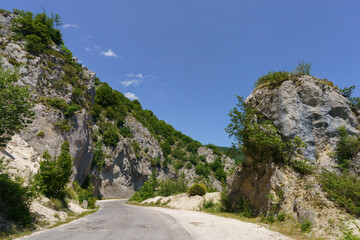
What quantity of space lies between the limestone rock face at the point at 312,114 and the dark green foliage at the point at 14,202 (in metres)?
17.5

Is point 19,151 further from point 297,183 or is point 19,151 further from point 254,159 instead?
point 297,183

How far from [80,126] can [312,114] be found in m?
32.3

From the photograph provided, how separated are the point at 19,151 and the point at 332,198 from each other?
23334mm

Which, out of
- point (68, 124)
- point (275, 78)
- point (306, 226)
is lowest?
point (306, 226)

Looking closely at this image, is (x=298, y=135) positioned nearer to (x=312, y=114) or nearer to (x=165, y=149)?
(x=312, y=114)

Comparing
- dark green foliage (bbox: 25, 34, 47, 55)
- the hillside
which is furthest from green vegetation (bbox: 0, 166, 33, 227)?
dark green foliage (bbox: 25, 34, 47, 55)

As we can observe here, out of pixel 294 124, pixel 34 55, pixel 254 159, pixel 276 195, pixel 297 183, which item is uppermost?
pixel 34 55

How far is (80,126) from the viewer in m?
33.2

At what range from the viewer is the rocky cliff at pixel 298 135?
1335 centimetres

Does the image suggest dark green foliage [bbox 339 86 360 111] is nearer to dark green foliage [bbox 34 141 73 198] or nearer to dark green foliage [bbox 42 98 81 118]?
dark green foliage [bbox 34 141 73 198]

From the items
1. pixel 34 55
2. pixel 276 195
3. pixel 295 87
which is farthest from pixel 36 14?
pixel 276 195

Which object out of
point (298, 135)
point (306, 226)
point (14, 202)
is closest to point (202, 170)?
point (298, 135)

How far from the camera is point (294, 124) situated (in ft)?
53.5

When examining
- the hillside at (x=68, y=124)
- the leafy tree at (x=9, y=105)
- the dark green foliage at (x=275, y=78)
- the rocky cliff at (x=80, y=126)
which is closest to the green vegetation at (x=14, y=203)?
the leafy tree at (x=9, y=105)
